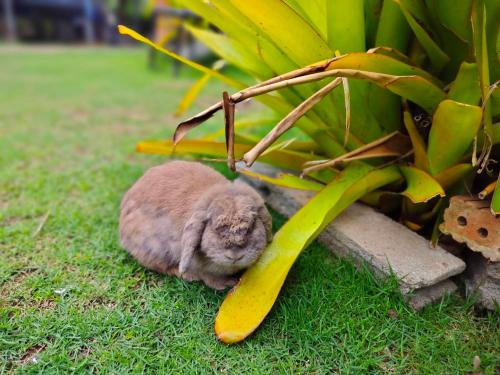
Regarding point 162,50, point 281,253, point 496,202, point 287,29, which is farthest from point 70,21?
point 496,202

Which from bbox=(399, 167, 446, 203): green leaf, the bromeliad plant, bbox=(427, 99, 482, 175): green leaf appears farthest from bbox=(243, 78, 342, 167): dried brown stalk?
bbox=(399, 167, 446, 203): green leaf

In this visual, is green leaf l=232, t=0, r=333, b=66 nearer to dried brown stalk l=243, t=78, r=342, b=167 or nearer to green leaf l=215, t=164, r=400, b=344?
dried brown stalk l=243, t=78, r=342, b=167

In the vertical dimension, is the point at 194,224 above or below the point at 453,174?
below

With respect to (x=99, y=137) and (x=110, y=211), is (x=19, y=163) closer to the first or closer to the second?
(x=99, y=137)

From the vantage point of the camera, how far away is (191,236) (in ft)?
4.86

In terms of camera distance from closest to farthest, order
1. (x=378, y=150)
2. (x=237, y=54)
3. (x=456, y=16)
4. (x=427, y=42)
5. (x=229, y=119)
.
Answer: (x=229, y=119) → (x=456, y=16) → (x=427, y=42) → (x=378, y=150) → (x=237, y=54)

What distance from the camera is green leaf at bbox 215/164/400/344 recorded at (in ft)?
4.53

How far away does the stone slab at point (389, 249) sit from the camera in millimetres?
1455

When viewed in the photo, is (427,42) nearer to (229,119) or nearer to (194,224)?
(229,119)

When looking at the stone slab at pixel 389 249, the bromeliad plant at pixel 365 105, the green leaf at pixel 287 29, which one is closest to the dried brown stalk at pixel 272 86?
the bromeliad plant at pixel 365 105

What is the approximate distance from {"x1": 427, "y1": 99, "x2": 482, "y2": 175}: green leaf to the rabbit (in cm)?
66

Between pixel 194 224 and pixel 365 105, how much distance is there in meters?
0.85

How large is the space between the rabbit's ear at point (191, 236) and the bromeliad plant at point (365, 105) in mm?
207

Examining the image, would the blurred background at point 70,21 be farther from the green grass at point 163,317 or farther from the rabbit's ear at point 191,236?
the rabbit's ear at point 191,236
